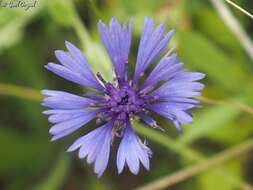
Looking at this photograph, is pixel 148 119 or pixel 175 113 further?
pixel 148 119

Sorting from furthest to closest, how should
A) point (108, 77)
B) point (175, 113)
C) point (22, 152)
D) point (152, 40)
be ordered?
1. point (22, 152)
2. point (108, 77)
3. point (152, 40)
4. point (175, 113)

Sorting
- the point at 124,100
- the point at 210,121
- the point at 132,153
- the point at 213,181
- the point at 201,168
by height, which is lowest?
the point at 213,181

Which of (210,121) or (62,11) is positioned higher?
(62,11)

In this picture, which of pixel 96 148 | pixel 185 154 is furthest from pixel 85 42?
pixel 96 148

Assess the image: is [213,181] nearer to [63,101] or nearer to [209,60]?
[209,60]

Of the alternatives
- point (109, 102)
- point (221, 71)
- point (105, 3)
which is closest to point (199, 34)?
point (221, 71)

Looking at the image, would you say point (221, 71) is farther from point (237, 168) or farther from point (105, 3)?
point (105, 3)

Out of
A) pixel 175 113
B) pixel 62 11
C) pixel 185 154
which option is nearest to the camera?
pixel 175 113
